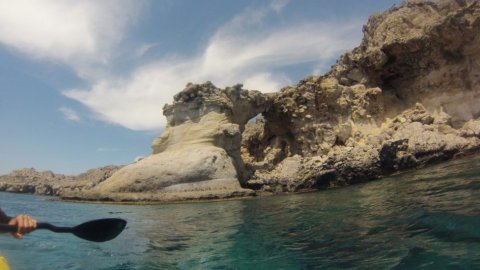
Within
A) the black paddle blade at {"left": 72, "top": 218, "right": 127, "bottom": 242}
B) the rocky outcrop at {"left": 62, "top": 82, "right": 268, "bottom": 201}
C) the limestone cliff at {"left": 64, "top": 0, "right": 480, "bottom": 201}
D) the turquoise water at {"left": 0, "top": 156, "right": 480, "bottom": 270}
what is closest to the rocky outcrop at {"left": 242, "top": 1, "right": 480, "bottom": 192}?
the limestone cliff at {"left": 64, "top": 0, "right": 480, "bottom": 201}

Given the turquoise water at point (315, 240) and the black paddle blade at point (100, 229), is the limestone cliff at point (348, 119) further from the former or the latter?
the black paddle blade at point (100, 229)

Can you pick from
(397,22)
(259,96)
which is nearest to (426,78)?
(397,22)

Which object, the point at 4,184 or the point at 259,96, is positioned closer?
the point at 259,96

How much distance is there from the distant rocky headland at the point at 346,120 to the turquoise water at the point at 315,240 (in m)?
7.69

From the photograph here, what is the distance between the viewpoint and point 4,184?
56469mm

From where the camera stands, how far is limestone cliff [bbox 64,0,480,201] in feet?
62.4

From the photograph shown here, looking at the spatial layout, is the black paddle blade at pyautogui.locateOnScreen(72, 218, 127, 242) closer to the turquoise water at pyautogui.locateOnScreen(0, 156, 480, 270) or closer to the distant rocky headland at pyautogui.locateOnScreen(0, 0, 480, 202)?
the turquoise water at pyautogui.locateOnScreen(0, 156, 480, 270)

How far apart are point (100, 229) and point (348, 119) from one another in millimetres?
21948

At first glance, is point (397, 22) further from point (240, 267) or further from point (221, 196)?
point (240, 267)

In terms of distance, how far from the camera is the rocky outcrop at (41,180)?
49.4 meters

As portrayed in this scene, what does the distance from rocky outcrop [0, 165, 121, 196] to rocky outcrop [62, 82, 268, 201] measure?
923 inches

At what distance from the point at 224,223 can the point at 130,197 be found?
416 inches

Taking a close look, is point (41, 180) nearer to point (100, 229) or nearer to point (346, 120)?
point (346, 120)

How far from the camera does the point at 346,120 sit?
24641 millimetres
